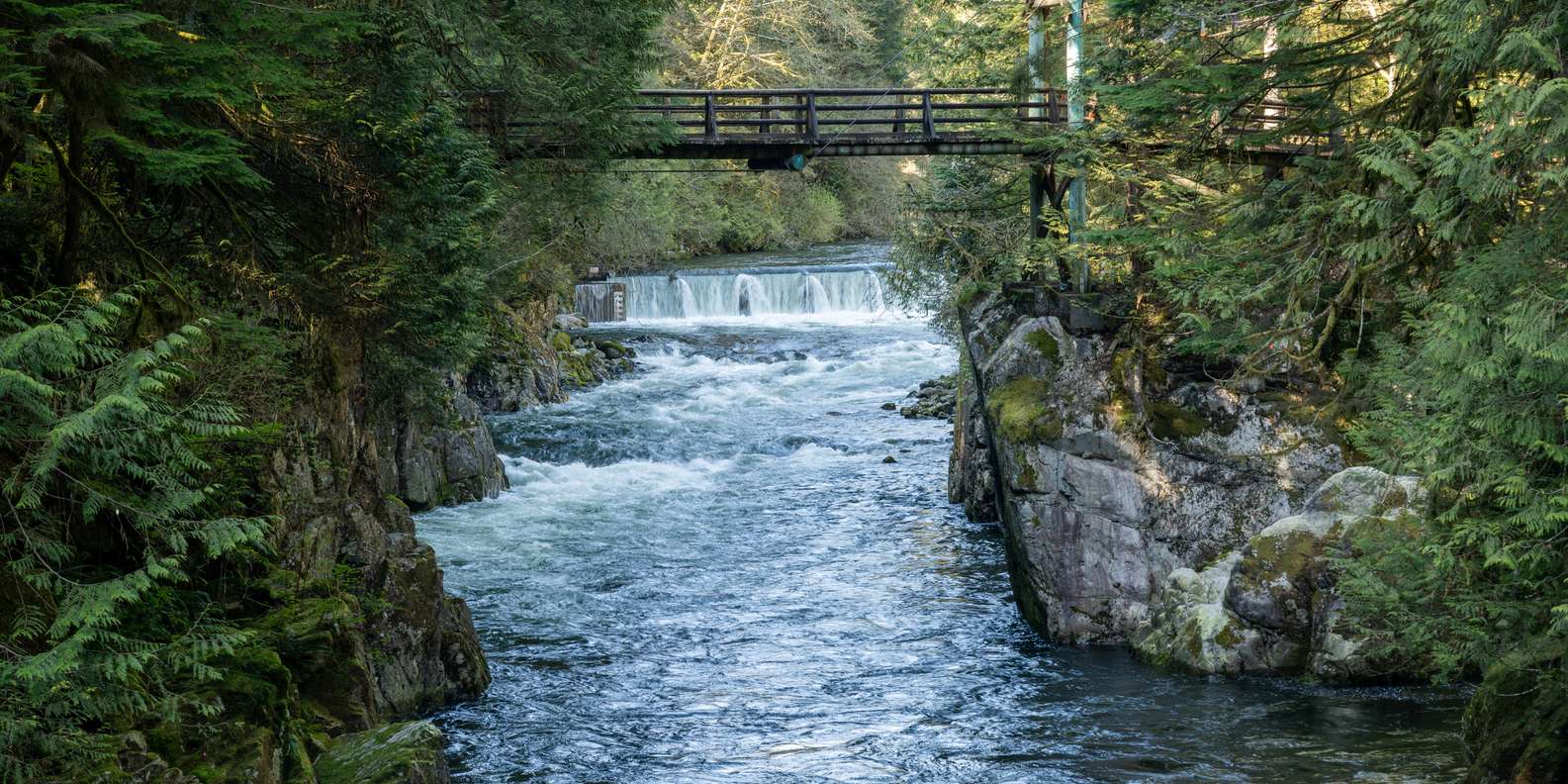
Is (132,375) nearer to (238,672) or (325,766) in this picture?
(238,672)

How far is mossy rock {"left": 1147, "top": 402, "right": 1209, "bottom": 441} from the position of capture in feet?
39.8

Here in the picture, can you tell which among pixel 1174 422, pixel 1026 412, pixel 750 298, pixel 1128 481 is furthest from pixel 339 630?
pixel 750 298

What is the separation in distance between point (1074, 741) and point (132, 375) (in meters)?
6.92

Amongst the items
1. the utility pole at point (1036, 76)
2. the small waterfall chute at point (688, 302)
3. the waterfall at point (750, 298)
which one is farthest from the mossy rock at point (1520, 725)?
the small waterfall chute at point (688, 302)

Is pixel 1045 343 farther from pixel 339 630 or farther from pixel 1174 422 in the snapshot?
pixel 339 630

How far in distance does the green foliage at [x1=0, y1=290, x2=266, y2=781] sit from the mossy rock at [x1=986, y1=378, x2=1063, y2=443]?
8.04 meters

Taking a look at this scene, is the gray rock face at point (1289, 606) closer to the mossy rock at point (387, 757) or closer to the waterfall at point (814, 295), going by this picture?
the mossy rock at point (387, 757)

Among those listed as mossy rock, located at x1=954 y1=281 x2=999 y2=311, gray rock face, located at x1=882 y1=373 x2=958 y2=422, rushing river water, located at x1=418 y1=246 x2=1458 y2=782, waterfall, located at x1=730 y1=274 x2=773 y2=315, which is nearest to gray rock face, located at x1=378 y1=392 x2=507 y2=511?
rushing river water, located at x1=418 y1=246 x2=1458 y2=782

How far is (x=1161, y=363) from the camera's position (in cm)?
1280

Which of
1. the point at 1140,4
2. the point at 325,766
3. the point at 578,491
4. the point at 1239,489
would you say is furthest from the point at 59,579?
the point at 578,491

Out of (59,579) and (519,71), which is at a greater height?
(519,71)

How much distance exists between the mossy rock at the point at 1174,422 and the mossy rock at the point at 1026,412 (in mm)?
957

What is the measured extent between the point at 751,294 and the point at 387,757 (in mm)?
25398

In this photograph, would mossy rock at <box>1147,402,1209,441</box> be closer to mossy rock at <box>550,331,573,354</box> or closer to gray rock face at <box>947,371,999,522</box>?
gray rock face at <box>947,371,999,522</box>
